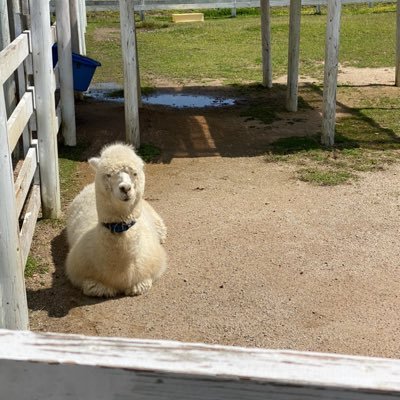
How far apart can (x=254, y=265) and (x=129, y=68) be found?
3.98 meters

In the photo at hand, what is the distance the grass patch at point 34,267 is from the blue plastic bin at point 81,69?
4.42 m

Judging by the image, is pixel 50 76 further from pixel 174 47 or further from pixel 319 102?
pixel 174 47

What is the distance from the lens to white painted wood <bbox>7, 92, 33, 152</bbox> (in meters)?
4.51

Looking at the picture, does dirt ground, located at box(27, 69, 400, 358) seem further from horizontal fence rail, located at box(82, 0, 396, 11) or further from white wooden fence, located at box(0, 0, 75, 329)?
horizontal fence rail, located at box(82, 0, 396, 11)

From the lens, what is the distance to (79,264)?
15.3ft

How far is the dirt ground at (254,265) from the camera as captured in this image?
414 centimetres

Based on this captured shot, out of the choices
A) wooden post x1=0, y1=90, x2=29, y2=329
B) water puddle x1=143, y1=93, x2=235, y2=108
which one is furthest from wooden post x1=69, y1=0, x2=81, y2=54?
wooden post x1=0, y1=90, x2=29, y2=329

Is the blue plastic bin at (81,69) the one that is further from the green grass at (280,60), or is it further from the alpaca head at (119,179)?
the alpaca head at (119,179)

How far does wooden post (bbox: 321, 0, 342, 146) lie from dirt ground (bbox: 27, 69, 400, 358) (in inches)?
34.6

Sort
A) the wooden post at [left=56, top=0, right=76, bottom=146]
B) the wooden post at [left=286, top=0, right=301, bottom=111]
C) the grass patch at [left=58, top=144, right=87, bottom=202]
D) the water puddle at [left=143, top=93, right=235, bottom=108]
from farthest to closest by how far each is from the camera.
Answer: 1. the water puddle at [left=143, top=93, right=235, bottom=108]
2. the wooden post at [left=286, top=0, right=301, bottom=111]
3. the wooden post at [left=56, top=0, right=76, bottom=146]
4. the grass patch at [left=58, top=144, right=87, bottom=202]

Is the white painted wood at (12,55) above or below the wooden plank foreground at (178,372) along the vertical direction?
above

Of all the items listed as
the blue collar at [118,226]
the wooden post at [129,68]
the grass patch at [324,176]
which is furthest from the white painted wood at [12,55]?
the grass patch at [324,176]

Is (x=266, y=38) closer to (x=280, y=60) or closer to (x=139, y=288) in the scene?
(x=280, y=60)

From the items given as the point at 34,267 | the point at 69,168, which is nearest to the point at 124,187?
the point at 34,267
